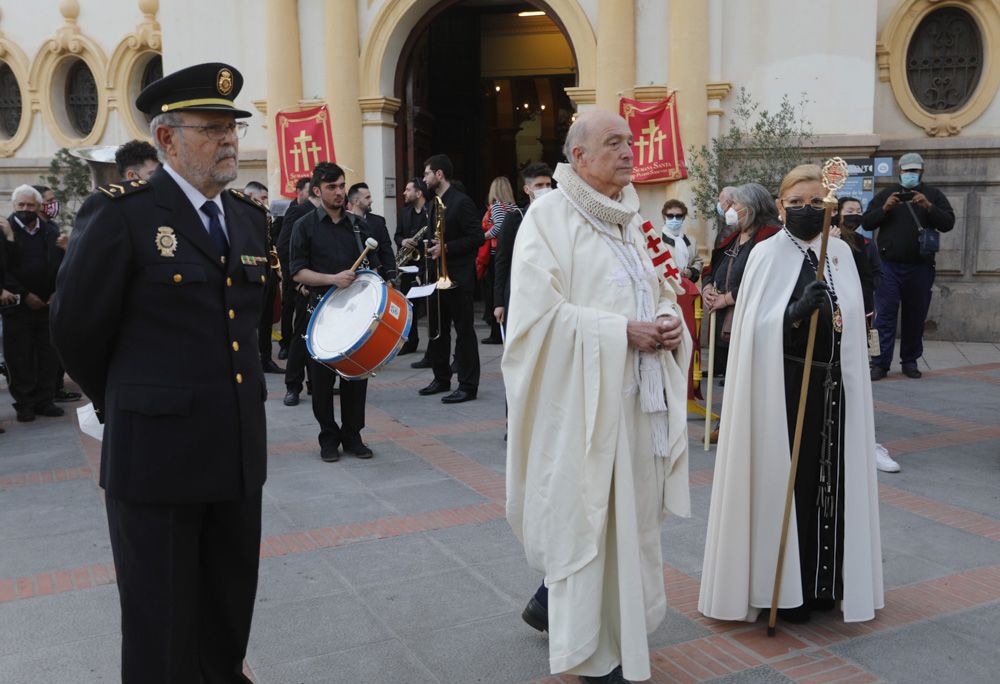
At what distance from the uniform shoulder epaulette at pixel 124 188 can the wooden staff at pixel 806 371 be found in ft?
8.41

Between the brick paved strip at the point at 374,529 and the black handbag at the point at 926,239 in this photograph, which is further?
the black handbag at the point at 926,239

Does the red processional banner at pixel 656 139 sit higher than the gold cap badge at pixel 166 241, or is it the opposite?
the red processional banner at pixel 656 139

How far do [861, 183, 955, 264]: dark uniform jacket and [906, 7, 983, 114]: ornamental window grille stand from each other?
2.79 meters

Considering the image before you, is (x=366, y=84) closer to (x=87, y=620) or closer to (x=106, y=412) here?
(x=87, y=620)

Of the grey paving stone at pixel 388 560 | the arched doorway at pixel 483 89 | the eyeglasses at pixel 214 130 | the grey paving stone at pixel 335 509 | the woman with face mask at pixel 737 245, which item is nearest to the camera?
the eyeglasses at pixel 214 130

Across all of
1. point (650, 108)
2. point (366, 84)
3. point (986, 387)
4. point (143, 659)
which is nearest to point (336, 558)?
point (143, 659)

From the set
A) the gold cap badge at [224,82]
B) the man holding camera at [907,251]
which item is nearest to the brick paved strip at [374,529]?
the gold cap badge at [224,82]

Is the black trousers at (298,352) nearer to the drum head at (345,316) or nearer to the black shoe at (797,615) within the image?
the drum head at (345,316)

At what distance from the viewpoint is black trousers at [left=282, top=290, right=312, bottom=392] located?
8422 millimetres

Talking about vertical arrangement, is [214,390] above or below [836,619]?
above

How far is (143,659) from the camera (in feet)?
9.17

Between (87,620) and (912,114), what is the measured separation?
11.5 metres

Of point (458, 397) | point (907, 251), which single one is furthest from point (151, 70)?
point (907, 251)

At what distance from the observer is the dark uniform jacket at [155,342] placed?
2.70m
